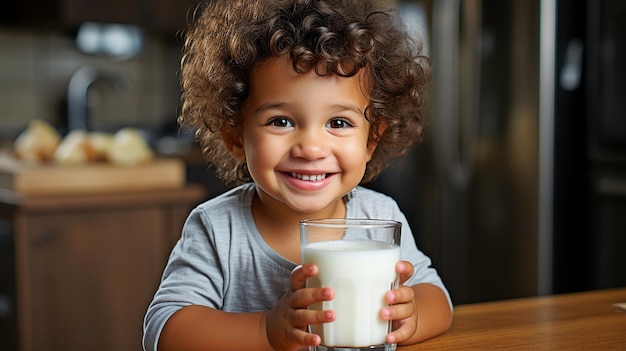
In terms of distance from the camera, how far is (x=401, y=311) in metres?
0.87

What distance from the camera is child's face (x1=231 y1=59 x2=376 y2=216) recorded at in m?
0.94

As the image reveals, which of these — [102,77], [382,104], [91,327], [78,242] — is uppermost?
[102,77]

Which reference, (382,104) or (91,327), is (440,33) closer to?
(91,327)

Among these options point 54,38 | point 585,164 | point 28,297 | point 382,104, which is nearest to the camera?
point 382,104

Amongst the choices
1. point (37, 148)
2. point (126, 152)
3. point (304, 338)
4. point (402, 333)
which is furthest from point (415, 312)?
point (37, 148)

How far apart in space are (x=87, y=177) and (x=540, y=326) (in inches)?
72.5

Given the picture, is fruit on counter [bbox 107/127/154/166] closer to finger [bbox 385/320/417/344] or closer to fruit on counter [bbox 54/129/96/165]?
fruit on counter [bbox 54/129/96/165]

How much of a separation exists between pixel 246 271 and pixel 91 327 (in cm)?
168

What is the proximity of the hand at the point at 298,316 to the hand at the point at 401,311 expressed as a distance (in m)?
0.07

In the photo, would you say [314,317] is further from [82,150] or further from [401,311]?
[82,150]

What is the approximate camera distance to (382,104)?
1.02 metres

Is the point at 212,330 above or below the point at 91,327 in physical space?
above

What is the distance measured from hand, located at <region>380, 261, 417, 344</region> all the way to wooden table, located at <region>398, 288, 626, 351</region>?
0.04m

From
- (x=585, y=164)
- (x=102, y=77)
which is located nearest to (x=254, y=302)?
(x=585, y=164)
